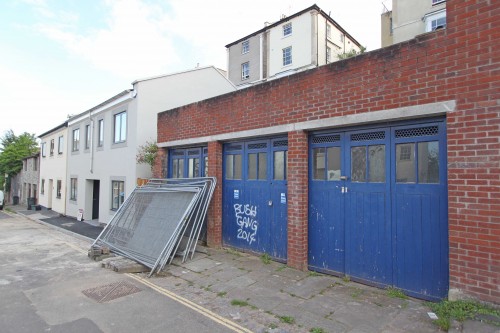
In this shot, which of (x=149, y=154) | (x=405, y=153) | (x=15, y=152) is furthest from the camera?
(x=15, y=152)

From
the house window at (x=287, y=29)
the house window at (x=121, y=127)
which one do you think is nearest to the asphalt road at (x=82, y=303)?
the house window at (x=121, y=127)

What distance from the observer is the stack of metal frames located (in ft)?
23.7

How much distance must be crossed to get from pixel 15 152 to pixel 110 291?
3605cm

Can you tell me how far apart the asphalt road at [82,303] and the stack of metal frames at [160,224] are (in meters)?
0.77

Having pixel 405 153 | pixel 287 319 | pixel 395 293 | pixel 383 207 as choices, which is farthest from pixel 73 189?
pixel 405 153

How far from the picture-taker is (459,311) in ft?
13.3

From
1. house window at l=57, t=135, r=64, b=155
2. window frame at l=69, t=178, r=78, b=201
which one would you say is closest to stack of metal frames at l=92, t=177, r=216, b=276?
window frame at l=69, t=178, r=78, b=201

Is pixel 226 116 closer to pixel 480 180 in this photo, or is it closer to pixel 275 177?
pixel 275 177

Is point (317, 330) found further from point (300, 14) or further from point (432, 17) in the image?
point (300, 14)

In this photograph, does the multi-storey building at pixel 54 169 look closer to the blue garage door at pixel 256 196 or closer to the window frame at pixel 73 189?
the window frame at pixel 73 189

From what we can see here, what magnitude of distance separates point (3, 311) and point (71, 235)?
8.27 m

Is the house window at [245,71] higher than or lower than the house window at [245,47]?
lower

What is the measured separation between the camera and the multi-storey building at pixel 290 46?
1142 inches

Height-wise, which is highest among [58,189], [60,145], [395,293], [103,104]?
[103,104]
